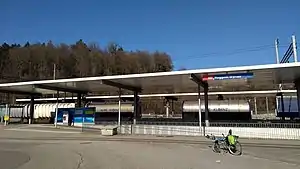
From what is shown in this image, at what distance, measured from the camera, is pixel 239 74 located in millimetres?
24109

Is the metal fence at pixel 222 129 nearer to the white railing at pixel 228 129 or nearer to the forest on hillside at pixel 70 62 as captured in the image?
the white railing at pixel 228 129

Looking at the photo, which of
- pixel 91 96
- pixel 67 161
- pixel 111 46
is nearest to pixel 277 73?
pixel 67 161

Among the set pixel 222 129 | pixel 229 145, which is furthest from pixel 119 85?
pixel 229 145

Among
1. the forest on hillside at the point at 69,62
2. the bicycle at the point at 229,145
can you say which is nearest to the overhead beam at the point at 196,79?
the bicycle at the point at 229,145

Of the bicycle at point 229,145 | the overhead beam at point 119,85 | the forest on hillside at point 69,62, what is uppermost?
the forest on hillside at point 69,62

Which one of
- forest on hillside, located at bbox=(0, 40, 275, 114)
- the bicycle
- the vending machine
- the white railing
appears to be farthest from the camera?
forest on hillside, located at bbox=(0, 40, 275, 114)

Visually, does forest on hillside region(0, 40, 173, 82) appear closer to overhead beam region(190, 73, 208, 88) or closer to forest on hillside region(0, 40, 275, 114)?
forest on hillside region(0, 40, 275, 114)

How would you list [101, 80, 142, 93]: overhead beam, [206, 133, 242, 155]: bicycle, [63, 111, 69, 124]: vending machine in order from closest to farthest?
1. [206, 133, 242, 155]: bicycle
2. [101, 80, 142, 93]: overhead beam
3. [63, 111, 69, 124]: vending machine

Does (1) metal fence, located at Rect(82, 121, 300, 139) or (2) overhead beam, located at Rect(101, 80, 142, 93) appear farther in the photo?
(2) overhead beam, located at Rect(101, 80, 142, 93)

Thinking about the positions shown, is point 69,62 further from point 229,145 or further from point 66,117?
point 229,145

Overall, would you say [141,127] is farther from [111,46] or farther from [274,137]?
[111,46]

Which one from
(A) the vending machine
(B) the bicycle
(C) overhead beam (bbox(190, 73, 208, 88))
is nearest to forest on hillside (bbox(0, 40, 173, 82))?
(A) the vending machine

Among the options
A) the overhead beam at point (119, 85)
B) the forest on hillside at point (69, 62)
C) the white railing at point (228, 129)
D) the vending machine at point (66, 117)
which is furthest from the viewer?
the forest on hillside at point (69, 62)

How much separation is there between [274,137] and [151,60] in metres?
66.6
